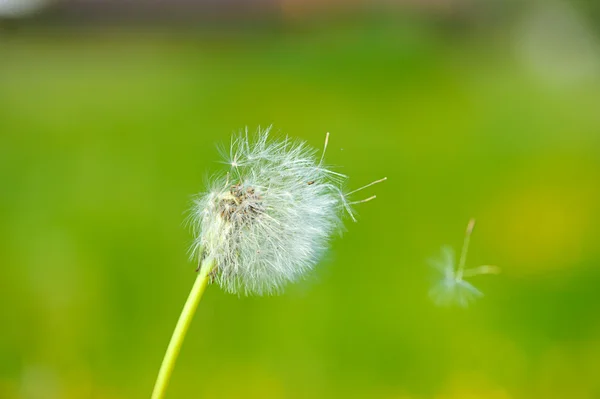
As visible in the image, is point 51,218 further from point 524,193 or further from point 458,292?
point 458,292

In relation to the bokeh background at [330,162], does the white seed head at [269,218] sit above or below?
below

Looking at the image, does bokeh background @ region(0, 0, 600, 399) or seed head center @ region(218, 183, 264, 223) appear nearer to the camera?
seed head center @ region(218, 183, 264, 223)

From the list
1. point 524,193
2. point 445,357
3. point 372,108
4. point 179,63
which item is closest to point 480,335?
point 445,357

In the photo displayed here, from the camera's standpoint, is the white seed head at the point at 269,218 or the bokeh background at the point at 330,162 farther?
the bokeh background at the point at 330,162

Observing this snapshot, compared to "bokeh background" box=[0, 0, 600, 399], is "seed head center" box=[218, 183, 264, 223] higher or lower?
lower

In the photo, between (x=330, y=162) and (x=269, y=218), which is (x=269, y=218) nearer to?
(x=269, y=218)

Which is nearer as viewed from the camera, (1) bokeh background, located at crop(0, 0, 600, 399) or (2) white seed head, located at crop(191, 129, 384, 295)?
(2) white seed head, located at crop(191, 129, 384, 295)
